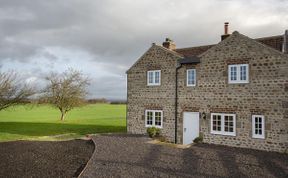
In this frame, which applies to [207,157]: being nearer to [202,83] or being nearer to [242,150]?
[242,150]

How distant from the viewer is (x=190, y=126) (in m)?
20.5

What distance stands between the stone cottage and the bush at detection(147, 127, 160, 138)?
0.45 metres

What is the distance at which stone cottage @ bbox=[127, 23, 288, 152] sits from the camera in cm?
1686

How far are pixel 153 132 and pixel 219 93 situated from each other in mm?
6539

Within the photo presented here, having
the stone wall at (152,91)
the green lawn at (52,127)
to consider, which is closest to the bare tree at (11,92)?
the green lawn at (52,127)

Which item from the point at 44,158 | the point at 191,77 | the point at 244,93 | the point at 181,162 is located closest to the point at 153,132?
the point at 191,77

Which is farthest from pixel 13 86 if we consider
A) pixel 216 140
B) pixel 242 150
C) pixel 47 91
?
pixel 242 150

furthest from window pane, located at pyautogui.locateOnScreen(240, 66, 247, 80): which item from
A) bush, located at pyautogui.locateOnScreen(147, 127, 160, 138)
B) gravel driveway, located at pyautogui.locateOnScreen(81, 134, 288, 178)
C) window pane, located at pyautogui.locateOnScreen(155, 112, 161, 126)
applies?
bush, located at pyautogui.locateOnScreen(147, 127, 160, 138)

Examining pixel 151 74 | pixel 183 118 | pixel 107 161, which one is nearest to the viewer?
pixel 107 161

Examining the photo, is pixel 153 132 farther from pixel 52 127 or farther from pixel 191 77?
pixel 52 127

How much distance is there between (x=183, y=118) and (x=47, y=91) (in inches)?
1261

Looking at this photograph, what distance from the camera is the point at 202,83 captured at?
20141 mm

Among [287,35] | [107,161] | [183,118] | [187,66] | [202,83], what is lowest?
[107,161]

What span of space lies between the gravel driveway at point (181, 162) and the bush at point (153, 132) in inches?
139
